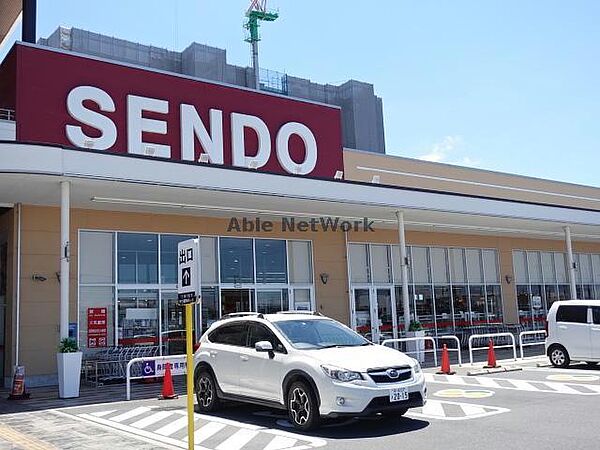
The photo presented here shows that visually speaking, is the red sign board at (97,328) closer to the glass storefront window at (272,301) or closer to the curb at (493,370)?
the glass storefront window at (272,301)

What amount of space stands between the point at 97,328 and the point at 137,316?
1.22 meters

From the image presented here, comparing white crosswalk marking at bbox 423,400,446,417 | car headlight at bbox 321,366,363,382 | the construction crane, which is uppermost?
the construction crane

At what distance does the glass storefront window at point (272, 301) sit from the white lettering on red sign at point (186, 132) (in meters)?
4.11

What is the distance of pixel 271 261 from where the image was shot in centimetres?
2200

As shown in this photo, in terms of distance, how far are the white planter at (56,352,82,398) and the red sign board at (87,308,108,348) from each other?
3.65 meters

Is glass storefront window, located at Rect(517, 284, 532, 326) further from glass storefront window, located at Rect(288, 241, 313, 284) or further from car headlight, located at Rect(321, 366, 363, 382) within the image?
car headlight, located at Rect(321, 366, 363, 382)

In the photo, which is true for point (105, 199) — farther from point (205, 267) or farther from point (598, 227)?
point (598, 227)

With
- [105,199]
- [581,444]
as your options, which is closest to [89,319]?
[105,199]

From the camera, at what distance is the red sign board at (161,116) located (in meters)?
18.3

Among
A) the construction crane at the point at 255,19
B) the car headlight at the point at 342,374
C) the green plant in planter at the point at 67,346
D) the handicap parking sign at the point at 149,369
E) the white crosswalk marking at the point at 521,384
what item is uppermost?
the construction crane at the point at 255,19

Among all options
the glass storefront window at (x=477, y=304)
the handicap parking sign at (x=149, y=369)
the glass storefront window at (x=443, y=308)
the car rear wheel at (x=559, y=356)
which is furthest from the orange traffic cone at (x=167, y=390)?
the glass storefront window at (x=477, y=304)

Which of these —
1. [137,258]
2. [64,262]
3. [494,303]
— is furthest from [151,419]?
[494,303]

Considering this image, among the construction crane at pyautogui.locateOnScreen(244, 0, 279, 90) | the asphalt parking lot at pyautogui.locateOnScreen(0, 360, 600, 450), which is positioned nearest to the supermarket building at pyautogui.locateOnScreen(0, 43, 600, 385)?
the asphalt parking lot at pyautogui.locateOnScreen(0, 360, 600, 450)

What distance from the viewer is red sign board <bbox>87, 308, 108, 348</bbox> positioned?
18109mm
